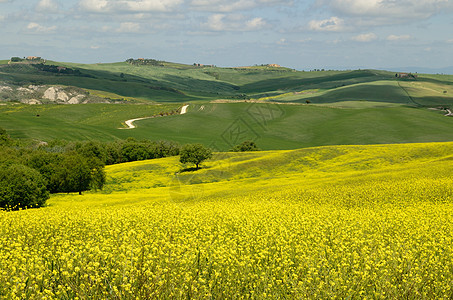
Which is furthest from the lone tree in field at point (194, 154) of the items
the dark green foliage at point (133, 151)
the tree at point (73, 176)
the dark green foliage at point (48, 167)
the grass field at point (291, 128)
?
the grass field at point (291, 128)

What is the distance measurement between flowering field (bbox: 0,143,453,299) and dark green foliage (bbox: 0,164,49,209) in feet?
47.0

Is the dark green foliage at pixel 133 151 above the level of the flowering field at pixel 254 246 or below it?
below

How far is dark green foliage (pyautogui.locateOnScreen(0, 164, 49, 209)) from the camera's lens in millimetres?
51812

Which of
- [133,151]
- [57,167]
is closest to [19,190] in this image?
[57,167]

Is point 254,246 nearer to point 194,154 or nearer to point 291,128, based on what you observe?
point 194,154

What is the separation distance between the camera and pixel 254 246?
53.2ft

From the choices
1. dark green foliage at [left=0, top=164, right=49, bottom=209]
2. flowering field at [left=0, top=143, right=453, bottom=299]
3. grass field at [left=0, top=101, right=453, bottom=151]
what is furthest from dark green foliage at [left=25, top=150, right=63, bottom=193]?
grass field at [left=0, top=101, right=453, bottom=151]

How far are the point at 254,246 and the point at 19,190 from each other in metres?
46.0

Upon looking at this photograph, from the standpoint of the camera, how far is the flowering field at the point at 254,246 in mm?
11977

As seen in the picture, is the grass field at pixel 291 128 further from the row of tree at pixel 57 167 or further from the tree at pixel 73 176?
the tree at pixel 73 176

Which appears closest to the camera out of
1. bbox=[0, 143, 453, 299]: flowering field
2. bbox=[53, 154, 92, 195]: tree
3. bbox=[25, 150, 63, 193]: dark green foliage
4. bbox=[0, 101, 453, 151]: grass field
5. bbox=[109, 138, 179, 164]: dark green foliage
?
bbox=[0, 143, 453, 299]: flowering field

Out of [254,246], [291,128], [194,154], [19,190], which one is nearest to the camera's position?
[254,246]

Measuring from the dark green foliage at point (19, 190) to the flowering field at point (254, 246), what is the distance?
47.0 feet

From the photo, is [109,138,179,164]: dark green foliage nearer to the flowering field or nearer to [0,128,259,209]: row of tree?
[0,128,259,209]: row of tree
